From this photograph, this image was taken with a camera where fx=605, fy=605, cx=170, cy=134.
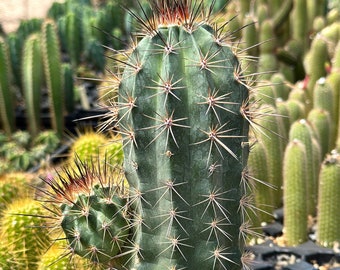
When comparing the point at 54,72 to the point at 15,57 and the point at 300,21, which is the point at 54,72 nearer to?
the point at 15,57

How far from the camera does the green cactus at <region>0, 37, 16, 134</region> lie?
4.27 metres

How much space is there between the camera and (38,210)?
74.0 inches

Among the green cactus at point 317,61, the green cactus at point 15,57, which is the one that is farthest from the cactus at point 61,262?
the green cactus at point 15,57

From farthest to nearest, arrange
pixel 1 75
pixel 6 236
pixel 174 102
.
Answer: pixel 1 75, pixel 6 236, pixel 174 102

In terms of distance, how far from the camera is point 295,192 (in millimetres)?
2410

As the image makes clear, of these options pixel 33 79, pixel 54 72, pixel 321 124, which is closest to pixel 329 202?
pixel 321 124

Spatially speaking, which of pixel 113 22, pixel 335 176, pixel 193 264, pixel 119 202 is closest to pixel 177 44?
pixel 119 202

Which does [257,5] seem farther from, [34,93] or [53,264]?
[53,264]

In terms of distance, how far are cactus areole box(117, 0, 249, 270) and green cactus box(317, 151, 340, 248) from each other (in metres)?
0.96

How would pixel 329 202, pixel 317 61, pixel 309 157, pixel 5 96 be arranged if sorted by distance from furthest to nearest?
pixel 5 96, pixel 317 61, pixel 309 157, pixel 329 202

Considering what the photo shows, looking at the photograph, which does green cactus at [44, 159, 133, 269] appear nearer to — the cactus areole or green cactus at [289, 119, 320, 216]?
the cactus areole

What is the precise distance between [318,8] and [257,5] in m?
0.44

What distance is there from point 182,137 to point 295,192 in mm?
1152

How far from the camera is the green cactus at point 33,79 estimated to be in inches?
167
